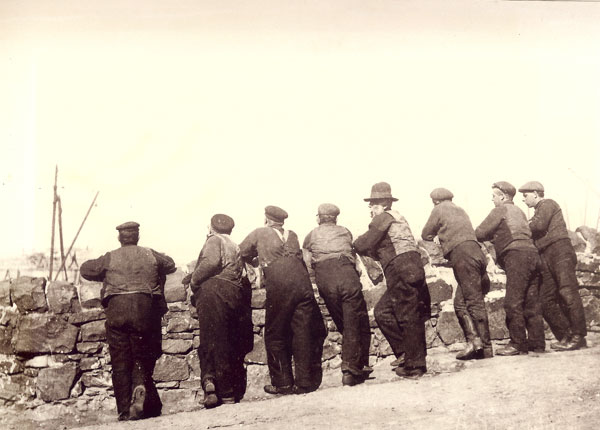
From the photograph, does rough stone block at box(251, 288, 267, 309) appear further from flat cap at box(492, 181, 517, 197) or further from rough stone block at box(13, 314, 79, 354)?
flat cap at box(492, 181, 517, 197)

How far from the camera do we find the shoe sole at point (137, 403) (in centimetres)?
460

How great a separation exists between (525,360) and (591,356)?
25.1 inches

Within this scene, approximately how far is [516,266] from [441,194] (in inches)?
41.0

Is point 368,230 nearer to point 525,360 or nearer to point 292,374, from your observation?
point 292,374

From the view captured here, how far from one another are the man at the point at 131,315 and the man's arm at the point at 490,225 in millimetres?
3250

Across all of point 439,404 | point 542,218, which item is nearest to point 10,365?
point 439,404

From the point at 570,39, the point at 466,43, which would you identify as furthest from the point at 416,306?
the point at 570,39

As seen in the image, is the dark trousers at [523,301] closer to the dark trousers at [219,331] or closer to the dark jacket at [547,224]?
the dark jacket at [547,224]

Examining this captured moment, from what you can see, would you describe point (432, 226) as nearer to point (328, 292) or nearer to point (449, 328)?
point (449, 328)

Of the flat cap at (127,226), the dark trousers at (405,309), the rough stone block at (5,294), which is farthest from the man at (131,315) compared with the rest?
the dark trousers at (405,309)

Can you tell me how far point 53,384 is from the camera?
4.84m

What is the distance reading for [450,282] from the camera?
212 inches

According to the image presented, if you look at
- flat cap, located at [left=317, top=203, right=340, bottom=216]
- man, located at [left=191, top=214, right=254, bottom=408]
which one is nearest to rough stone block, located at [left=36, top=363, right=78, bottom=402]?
man, located at [left=191, top=214, right=254, bottom=408]

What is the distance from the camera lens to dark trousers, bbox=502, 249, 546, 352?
202 inches
